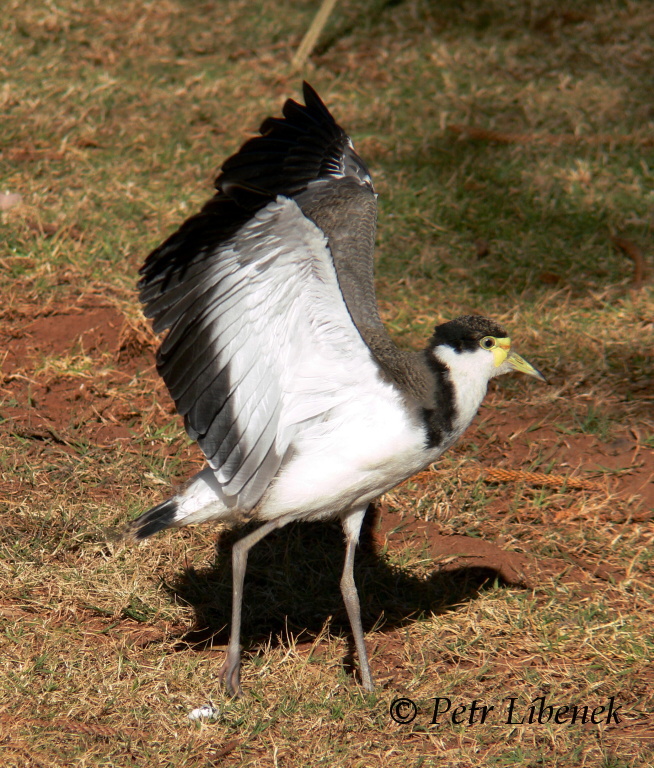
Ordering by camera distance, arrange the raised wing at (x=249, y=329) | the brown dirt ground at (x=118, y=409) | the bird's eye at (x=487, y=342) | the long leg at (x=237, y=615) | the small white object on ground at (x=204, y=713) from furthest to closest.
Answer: the brown dirt ground at (x=118, y=409) → the bird's eye at (x=487, y=342) → the long leg at (x=237, y=615) → the small white object on ground at (x=204, y=713) → the raised wing at (x=249, y=329)

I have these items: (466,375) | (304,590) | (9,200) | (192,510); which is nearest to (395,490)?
(304,590)

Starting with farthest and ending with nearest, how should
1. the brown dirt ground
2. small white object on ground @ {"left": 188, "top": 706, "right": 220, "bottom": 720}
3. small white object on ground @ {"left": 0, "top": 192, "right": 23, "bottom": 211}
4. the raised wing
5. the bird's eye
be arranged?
small white object on ground @ {"left": 0, "top": 192, "right": 23, "bottom": 211} < the brown dirt ground < the bird's eye < small white object on ground @ {"left": 188, "top": 706, "right": 220, "bottom": 720} < the raised wing

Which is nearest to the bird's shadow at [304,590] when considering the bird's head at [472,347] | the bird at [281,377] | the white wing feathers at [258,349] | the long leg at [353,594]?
the long leg at [353,594]

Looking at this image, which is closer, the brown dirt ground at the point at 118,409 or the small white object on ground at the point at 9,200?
the brown dirt ground at the point at 118,409

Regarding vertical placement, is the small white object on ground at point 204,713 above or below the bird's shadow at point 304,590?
above

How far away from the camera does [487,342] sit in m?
3.07

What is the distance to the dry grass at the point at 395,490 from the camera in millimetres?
2887

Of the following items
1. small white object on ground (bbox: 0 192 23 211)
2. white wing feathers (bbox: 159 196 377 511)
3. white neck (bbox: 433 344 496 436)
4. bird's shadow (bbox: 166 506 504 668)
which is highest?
small white object on ground (bbox: 0 192 23 211)

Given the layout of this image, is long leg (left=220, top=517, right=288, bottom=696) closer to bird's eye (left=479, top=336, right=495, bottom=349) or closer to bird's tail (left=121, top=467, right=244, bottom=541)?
bird's tail (left=121, top=467, right=244, bottom=541)

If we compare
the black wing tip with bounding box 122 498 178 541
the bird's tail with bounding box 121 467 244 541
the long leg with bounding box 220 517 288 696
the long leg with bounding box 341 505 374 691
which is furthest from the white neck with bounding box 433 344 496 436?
the black wing tip with bounding box 122 498 178 541

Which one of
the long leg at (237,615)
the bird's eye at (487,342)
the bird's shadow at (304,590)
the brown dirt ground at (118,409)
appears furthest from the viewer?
the brown dirt ground at (118,409)

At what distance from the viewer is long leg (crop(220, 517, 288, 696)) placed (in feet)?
9.66

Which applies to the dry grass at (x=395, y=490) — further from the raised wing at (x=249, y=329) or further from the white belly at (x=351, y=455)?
the raised wing at (x=249, y=329)

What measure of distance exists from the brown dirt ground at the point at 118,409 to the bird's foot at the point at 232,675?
912mm
